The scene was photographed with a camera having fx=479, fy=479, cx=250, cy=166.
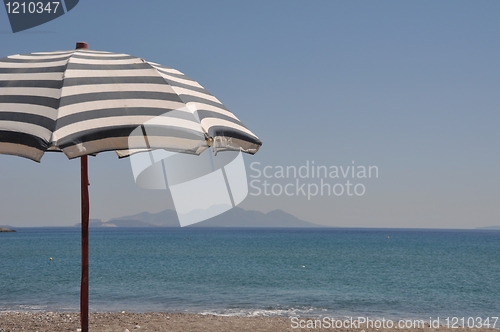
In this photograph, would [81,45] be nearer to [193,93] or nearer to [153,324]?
[193,93]

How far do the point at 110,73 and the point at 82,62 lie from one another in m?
0.27

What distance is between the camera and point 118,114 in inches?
124

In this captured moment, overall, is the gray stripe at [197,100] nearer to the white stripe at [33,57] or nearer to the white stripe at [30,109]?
the white stripe at [30,109]

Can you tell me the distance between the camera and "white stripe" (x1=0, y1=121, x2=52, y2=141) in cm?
295

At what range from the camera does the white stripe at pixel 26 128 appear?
295cm

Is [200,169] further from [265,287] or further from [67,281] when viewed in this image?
[67,281]

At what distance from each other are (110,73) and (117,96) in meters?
0.35

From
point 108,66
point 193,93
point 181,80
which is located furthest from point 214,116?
point 108,66

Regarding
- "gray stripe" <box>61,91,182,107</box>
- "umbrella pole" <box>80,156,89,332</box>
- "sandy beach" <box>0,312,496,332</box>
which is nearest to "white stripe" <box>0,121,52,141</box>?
"gray stripe" <box>61,91,182,107</box>

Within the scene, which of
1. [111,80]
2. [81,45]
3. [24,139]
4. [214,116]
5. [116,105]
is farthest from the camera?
[81,45]

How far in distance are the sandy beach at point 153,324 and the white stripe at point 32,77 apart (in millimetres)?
6797

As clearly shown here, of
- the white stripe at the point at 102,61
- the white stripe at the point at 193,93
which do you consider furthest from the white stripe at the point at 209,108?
the white stripe at the point at 102,61

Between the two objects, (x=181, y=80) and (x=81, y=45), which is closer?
(x=181, y=80)

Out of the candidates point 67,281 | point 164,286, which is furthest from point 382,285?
point 67,281
